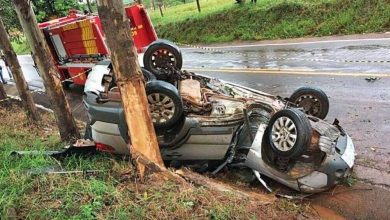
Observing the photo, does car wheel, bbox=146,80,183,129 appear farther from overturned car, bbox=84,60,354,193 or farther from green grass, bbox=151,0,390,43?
green grass, bbox=151,0,390,43

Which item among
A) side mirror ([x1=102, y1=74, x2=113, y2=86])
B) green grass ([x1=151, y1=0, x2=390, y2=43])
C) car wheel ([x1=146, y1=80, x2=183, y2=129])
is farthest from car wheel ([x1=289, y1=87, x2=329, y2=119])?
green grass ([x1=151, y1=0, x2=390, y2=43])

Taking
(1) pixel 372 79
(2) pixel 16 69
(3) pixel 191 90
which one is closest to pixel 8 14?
(2) pixel 16 69

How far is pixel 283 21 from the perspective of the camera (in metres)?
18.4

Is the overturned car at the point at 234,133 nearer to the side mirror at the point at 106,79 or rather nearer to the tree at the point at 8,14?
the side mirror at the point at 106,79

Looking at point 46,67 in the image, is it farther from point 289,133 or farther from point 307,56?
point 307,56

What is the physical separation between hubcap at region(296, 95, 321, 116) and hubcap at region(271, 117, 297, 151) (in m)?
1.52

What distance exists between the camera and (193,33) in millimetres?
22797

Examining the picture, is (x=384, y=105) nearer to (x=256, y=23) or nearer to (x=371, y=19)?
(x=371, y=19)

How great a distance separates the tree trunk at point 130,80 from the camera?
4.61m

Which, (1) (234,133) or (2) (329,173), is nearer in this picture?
(2) (329,173)

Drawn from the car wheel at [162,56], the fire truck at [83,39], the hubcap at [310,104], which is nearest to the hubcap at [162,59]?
the car wheel at [162,56]

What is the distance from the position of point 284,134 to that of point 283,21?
46.1 ft

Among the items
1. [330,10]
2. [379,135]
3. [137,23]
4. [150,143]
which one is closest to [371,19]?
[330,10]

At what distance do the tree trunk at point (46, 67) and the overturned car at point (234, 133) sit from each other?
1314 mm
